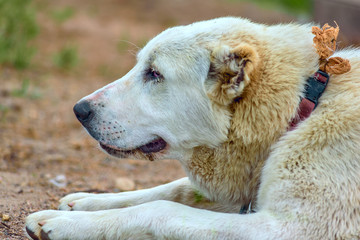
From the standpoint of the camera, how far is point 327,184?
107 inches

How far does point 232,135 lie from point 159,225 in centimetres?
67

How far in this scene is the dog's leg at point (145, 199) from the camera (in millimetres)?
3537

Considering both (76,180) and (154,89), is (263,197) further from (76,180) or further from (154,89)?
(76,180)

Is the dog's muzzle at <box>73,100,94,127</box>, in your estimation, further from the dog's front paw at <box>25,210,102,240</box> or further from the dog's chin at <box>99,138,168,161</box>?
the dog's front paw at <box>25,210,102,240</box>

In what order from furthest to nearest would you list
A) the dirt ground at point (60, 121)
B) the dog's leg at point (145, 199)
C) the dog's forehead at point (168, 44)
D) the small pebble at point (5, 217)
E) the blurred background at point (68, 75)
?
1. the blurred background at point (68, 75)
2. the dirt ground at point (60, 121)
3. the dog's leg at point (145, 199)
4. the small pebble at point (5, 217)
5. the dog's forehead at point (168, 44)

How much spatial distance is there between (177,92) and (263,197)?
813mm

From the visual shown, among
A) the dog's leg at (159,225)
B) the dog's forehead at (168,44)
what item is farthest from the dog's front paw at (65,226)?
the dog's forehead at (168,44)

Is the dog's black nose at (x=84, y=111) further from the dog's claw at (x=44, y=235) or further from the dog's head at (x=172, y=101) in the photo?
the dog's claw at (x=44, y=235)

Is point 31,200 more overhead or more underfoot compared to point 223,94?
more underfoot

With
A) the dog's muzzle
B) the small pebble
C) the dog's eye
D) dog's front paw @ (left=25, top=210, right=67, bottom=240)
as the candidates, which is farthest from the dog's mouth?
the small pebble

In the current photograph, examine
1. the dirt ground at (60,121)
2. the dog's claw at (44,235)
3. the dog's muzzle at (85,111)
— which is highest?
the dog's muzzle at (85,111)

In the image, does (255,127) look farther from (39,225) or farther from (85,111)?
(39,225)

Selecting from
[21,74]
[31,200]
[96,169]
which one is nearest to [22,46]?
Answer: [21,74]

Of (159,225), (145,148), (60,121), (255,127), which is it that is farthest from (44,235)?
(60,121)
